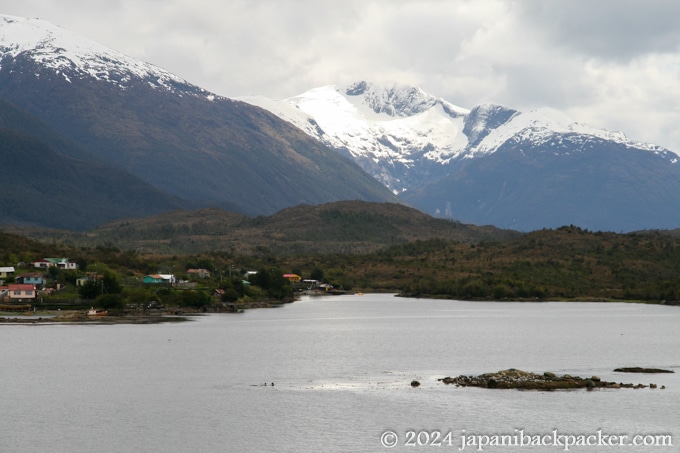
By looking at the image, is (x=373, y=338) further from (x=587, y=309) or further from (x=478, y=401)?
(x=587, y=309)

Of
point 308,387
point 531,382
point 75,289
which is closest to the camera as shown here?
point 531,382

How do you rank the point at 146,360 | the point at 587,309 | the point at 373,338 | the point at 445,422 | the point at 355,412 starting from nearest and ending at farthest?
the point at 445,422 → the point at 355,412 → the point at 146,360 → the point at 373,338 → the point at 587,309

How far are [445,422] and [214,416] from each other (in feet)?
51.7

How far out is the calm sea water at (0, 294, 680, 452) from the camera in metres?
61.2

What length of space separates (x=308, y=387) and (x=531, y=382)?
17244 mm

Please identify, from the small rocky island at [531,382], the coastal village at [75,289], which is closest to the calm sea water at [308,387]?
the small rocky island at [531,382]

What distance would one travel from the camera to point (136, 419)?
220 feet

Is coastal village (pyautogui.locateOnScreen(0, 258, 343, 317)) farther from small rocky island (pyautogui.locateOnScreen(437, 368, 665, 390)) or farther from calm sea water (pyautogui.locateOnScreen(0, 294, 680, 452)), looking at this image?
small rocky island (pyautogui.locateOnScreen(437, 368, 665, 390))

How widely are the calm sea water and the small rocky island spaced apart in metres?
1.77

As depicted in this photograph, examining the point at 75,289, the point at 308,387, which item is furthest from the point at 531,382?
the point at 75,289

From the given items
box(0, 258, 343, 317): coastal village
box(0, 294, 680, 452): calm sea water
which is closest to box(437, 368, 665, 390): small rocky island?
box(0, 294, 680, 452): calm sea water

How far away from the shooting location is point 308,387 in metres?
79.2

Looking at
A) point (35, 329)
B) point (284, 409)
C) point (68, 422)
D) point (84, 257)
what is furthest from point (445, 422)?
point (84, 257)

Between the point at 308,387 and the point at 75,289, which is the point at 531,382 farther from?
the point at 75,289
